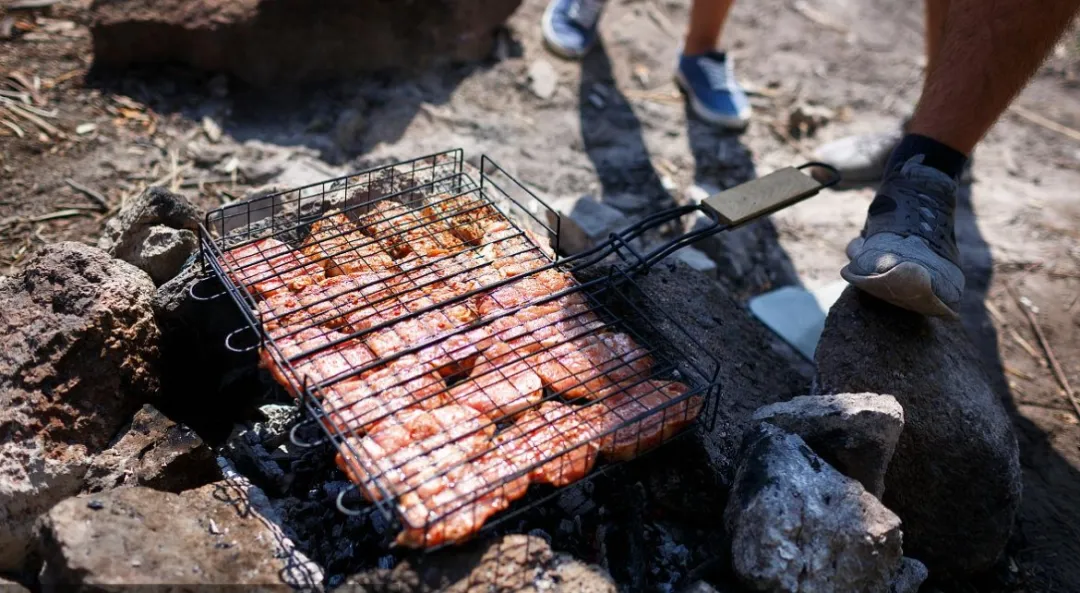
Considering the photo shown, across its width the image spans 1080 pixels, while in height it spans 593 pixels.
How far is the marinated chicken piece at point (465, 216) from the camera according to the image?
9.66 ft

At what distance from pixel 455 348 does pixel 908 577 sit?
1.44 metres

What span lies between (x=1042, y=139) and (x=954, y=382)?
11.4 ft

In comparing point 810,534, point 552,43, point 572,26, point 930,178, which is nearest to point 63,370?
point 810,534

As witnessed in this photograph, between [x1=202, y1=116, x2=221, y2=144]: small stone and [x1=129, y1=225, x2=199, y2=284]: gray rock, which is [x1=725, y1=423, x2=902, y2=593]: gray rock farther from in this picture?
[x1=202, y1=116, x2=221, y2=144]: small stone

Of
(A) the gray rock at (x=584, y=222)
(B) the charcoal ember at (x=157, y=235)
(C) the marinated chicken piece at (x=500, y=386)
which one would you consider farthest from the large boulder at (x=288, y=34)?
(C) the marinated chicken piece at (x=500, y=386)

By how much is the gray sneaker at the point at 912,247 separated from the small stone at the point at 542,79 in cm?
243

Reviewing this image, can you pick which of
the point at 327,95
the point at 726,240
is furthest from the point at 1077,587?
the point at 327,95

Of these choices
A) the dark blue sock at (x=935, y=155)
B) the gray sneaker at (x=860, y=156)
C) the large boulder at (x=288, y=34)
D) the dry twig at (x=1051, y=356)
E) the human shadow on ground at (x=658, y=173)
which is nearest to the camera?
the dark blue sock at (x=935, y=155)

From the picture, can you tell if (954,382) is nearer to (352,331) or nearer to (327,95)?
(352,331)

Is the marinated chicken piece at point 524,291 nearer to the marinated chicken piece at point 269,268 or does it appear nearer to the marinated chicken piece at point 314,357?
the marinated chicken piece at point 314,357

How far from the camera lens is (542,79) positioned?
5.17 meters

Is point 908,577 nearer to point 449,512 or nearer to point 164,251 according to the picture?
point 449,512

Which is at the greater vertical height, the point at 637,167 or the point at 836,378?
the point at 836,378

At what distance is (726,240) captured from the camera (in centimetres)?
414
